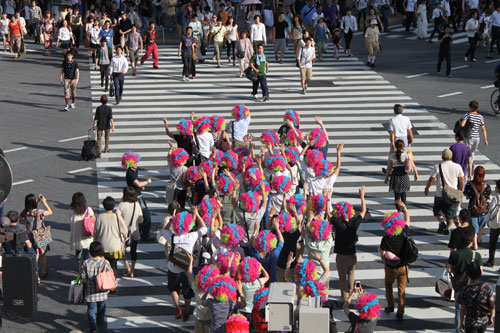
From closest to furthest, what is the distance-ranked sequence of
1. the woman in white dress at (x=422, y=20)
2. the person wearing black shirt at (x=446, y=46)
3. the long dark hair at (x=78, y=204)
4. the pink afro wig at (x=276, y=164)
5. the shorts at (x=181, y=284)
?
1. the shorts at (x=181, y=284)
2. the long dark hair at (x=78, y=204)
3. the pink afro wig at (x=276, y=164)
4. the person wearing black shirt at (x=446, y=46)
5. the woman in white dress at (x=422, y=20)

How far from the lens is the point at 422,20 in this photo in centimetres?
3497

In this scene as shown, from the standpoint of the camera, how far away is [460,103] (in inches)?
1029

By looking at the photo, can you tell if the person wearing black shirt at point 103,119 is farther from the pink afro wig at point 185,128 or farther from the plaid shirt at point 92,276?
the plaid shirt at point 92,276

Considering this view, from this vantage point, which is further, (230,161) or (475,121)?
(475,121)

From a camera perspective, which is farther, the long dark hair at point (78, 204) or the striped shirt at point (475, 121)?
the striped shirt at point (475, 121)

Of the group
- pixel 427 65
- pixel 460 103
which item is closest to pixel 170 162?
pixel 460 103

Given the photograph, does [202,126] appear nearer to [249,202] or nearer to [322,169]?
[322,169]

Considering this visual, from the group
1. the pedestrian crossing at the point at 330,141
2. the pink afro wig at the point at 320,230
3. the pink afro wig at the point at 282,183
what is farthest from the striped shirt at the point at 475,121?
the pink afro wig at the point at 320,230

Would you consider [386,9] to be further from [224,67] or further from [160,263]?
[160,263]

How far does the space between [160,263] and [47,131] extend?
31.2 ft

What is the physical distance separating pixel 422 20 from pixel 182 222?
24.4 metres

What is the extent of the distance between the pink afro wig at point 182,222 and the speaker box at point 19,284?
4151 mm

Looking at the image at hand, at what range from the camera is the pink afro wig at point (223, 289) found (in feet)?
35.7

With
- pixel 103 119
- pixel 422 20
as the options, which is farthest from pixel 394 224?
pixel 422 20
